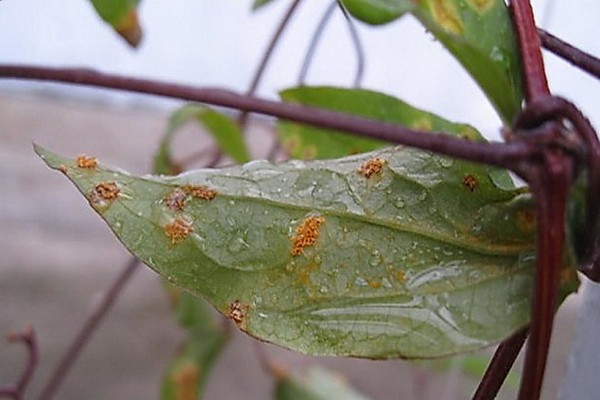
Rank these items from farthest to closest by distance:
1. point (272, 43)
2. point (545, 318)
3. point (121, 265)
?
point (121, 265) → point (272, 43) → point (545, 318)

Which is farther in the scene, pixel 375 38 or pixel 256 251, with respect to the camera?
pixel 375 38

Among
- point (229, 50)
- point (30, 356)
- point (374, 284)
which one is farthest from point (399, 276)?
point (229, 50)

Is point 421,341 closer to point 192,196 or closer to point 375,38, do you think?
point 192,196

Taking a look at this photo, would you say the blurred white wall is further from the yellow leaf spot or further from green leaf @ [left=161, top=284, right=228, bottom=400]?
the yellow leaf spot

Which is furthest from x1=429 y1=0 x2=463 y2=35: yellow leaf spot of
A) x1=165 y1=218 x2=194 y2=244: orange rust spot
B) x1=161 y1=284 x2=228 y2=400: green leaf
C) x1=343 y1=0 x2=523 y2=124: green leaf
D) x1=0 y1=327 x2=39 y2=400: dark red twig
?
x1=161 y1=284 x2=228 y2=400: green leaf

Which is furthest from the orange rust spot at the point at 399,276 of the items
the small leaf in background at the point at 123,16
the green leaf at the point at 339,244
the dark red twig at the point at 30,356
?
the dark red twig at the point at 30,356

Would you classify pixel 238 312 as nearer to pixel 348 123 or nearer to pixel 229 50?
pixel 348 123

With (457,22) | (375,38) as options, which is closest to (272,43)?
(457,22)
